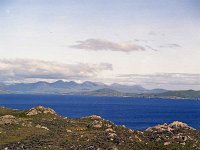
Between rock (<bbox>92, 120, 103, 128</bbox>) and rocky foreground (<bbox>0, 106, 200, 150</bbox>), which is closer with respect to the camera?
rocky foreground (<bbox>0, 106, 200, 150</bbox>)

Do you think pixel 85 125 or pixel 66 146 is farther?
pixel 85 125

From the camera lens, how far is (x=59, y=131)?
125m

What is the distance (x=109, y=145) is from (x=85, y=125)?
35.4 m

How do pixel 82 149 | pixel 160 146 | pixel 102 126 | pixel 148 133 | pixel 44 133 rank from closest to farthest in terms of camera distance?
1. pixel 82 149
2. pixel 160 146
3. pixel 44 133
4. pixel 148 133
5. pixel 102 126

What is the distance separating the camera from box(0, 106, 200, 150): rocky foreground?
10581 cm

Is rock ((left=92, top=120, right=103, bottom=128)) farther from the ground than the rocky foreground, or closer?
farther from the ground

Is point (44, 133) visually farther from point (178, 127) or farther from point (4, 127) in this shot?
point (178, 127)

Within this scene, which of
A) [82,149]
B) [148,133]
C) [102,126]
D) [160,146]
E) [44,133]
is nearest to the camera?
[82,149]

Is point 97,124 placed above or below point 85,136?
above

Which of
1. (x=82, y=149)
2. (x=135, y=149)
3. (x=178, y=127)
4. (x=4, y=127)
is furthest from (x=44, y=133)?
(x=178, y=127)

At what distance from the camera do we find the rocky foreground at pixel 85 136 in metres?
106

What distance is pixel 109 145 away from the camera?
105125mm

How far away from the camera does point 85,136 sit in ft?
378

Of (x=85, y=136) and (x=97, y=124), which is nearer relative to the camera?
(x=85, y=136)
